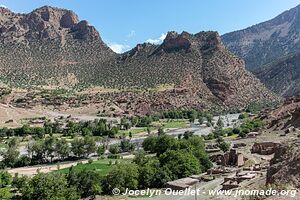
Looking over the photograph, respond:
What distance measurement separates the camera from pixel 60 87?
180 m

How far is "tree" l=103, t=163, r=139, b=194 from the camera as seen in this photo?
50.0 metres

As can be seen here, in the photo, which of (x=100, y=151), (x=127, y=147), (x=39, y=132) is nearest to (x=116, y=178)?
(x=100, y=151)

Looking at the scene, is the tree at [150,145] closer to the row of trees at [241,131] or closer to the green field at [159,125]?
the row of trees at [241,131]

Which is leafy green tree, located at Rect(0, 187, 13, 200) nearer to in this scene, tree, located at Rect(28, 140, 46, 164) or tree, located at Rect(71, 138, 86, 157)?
tree, located at Rect(28, 140, 46, 164)

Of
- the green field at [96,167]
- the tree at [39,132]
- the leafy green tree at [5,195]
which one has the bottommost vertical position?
the leafy green tree at [5,195]

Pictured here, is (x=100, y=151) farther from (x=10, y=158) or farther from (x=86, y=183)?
(x=86, y=183)

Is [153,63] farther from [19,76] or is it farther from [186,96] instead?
[19,76]

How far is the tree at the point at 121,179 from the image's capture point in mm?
50031

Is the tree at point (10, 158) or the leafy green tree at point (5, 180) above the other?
the tree at point (10, 158)

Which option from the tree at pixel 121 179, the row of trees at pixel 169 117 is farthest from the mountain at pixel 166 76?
the tree at pixel 121 179

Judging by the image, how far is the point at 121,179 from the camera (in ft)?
164

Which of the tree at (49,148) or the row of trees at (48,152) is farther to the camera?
the tree at (49,148)

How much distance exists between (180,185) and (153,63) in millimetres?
144478

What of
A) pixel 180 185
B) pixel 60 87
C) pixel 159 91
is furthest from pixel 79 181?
pixel 60 87
